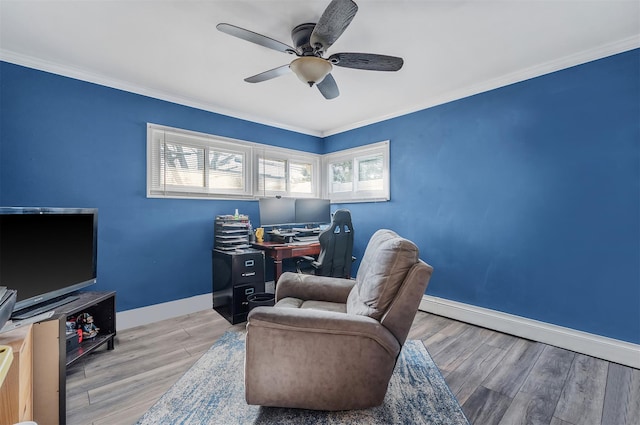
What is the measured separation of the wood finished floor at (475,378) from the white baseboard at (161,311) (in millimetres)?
111

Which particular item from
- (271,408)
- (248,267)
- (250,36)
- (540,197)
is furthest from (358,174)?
(271,408)

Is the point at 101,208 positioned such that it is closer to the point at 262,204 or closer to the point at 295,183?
the point at 262,204

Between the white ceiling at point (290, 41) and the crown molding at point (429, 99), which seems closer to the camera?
the white ceiling at point (290, 41)

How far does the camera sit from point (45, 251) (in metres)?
1.77

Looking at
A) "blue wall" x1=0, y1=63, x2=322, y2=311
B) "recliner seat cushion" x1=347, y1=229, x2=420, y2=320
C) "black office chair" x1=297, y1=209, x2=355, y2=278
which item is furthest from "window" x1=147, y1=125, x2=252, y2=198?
"recliner seat cushion" x1=347, y1=229, x2=420, y2=320

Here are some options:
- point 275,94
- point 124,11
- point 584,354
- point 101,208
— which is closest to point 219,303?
point 101,208

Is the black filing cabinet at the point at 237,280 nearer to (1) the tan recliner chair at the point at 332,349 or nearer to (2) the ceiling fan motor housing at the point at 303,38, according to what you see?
(1) the tan recliner chair at the point at 332,349

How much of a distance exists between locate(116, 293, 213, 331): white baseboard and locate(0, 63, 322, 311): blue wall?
0.19 feet

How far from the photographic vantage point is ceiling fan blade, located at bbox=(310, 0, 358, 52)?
1385mm

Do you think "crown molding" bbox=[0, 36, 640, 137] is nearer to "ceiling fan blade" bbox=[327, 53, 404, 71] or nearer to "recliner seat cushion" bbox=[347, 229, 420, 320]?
"ceiling fan blade" bbox=[327, 53, 404, 71]

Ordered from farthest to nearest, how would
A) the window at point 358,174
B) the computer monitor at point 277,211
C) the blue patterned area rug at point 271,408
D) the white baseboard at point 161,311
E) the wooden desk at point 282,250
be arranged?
the window at point 358,174
the computer monitor at point 277,211
the wooden desk at point 282,250
the white baseboard at point 161,311
the blue patterned area rug at point 271,408

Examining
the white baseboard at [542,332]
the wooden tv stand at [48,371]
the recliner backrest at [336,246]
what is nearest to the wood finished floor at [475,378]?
the white baseboard at [542,332]

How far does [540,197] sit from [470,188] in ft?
1.97

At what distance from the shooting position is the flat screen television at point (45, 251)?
154cm
